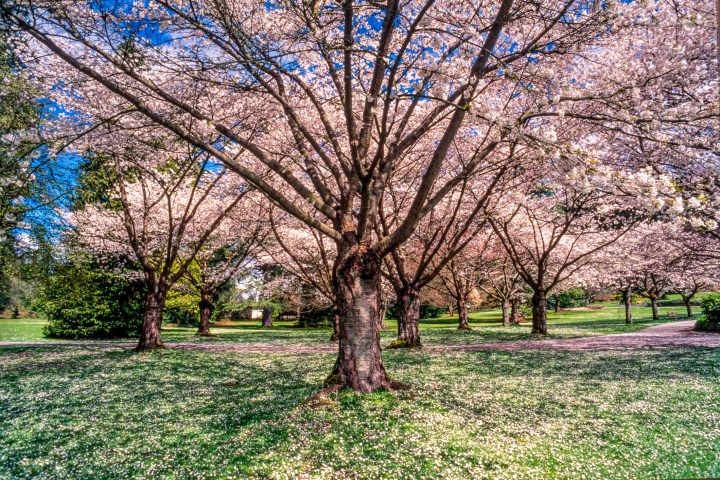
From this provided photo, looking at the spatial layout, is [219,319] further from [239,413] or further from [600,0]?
[600,0]

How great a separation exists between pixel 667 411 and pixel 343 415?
574 cm

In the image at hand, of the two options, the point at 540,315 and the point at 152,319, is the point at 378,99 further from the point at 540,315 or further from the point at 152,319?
the point at 540,315

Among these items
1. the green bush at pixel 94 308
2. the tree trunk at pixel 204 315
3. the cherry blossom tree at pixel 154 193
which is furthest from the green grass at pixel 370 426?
the tree trunk at pixel 204 315

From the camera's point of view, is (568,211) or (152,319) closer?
(152,319)

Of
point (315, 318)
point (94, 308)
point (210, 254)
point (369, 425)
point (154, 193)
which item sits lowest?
point (315, 318)

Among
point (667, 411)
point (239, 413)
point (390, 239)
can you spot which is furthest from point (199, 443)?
point (667, 411)

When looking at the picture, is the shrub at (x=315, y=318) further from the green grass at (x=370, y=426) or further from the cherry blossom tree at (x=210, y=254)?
the green grass at (x=370, y=426)

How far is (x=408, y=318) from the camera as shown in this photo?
56.7ft

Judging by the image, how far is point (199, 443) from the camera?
220 inches

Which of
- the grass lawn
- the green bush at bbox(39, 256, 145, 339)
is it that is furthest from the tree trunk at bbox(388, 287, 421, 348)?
the green bush at bbox(39, 256, 145, 339)

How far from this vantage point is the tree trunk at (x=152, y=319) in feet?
53.6

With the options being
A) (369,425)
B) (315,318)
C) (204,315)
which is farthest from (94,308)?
(369,425)

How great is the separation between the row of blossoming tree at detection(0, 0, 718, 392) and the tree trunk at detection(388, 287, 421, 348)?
82 mm

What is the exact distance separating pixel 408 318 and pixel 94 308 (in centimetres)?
2072
